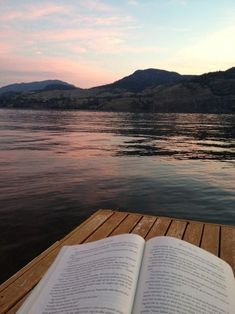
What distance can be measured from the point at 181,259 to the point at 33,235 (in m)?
8.64

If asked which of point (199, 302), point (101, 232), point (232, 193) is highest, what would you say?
point (199, 302)

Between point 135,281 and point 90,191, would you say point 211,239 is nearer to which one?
point 135,281

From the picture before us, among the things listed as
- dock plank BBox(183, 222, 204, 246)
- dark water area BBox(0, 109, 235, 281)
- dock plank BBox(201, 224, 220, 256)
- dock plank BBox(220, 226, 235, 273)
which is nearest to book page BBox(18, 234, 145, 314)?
dock plank BBox(220, 226, 235, 273)

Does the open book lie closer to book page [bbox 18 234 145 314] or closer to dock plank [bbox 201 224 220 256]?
book page [bbox 18 234 145 314]

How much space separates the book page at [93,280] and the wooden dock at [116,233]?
758mm

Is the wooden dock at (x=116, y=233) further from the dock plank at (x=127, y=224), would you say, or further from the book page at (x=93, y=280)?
the book page at (x=93, y=280)

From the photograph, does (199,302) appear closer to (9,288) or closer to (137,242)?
(137,242)

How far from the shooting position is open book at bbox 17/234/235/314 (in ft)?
10.4

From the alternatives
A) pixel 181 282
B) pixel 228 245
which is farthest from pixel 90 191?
pixel 181 282

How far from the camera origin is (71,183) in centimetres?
1873

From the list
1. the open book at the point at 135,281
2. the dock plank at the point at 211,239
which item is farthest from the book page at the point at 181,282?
the dock plank at the point at 211,239

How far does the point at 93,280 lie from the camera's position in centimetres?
352

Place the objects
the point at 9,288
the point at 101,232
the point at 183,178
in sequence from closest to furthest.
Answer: the point at 9,288 → the point at 101,232 → the point at 183,178

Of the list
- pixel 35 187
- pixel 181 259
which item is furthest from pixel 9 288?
pixel 35 187
